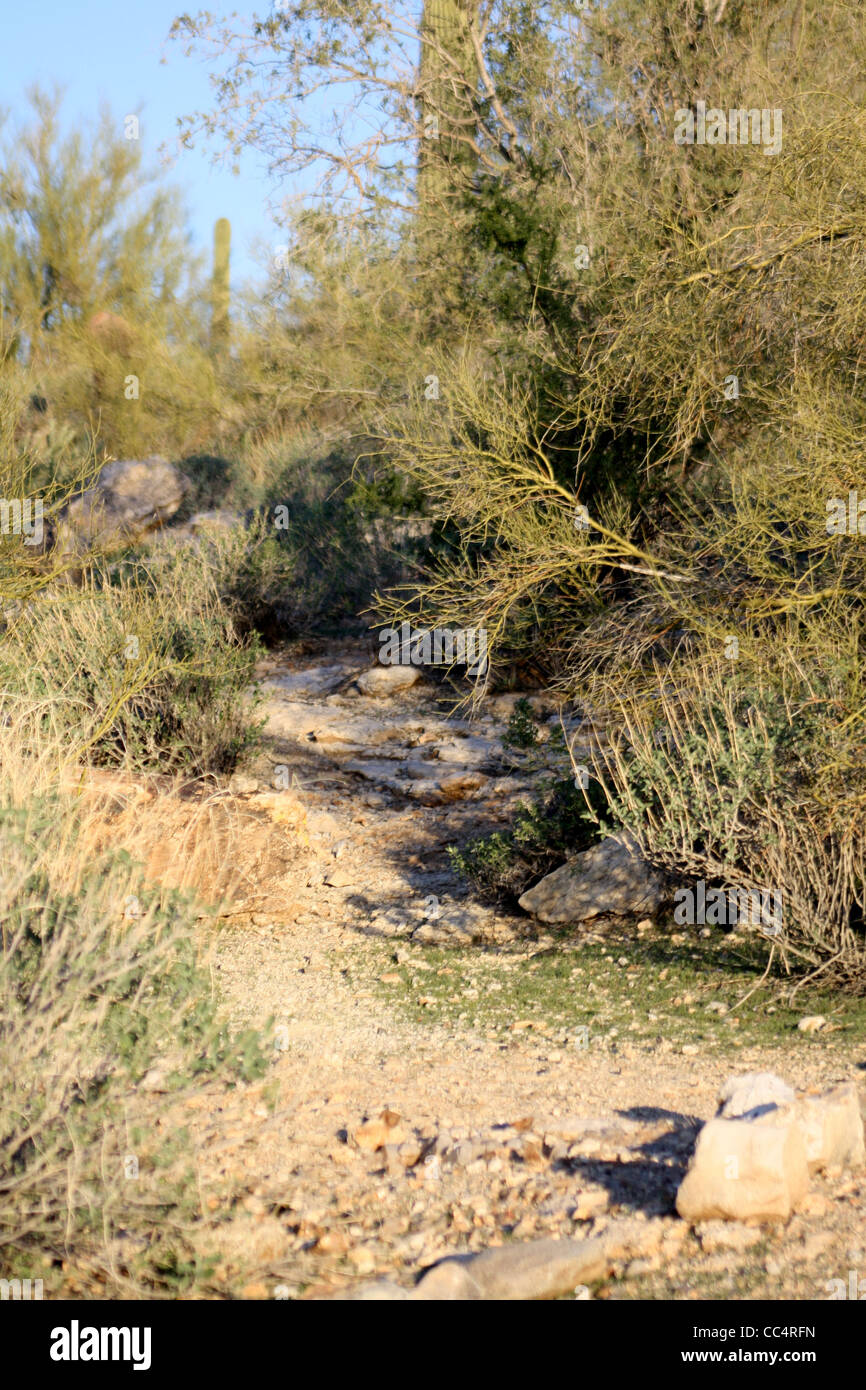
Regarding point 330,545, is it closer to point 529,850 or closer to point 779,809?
point 529,850

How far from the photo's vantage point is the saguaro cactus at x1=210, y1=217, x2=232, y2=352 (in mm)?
20516

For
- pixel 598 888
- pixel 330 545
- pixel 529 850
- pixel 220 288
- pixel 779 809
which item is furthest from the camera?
pixel 220 288

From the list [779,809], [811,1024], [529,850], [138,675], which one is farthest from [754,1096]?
[138,675]

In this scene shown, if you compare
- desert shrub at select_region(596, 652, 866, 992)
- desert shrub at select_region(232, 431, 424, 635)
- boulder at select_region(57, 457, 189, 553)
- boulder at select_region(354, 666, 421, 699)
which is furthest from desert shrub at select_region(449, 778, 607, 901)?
boulder at select_region(57, 457, 189, 553)

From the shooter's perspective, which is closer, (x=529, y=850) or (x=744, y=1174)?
(x=744, y=1174)

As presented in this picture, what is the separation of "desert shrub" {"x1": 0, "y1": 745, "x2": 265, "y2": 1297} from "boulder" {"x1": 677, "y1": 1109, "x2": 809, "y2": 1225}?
1027 mm

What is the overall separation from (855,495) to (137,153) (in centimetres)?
1867

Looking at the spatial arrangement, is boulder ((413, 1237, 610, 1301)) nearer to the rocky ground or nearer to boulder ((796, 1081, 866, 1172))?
the rocky ground

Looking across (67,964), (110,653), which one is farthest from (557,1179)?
(110,653)

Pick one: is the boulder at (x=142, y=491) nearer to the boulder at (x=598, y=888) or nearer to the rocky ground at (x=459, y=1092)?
the rocky ground at (x=459, y=1092)

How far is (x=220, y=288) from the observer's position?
69.9 ft

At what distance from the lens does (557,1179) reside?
10.1 ft

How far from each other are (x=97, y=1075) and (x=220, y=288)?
20.4 m

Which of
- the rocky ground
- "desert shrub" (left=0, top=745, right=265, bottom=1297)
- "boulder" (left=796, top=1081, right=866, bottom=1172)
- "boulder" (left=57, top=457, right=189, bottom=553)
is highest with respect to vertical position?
"boulder" (left=57, top=457, right=189, bottom=553)
